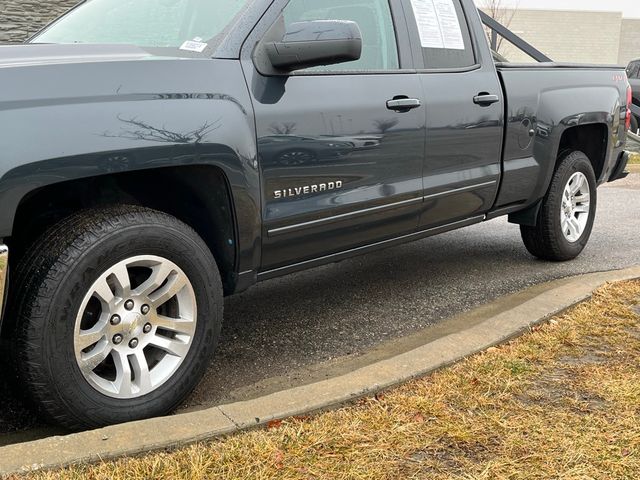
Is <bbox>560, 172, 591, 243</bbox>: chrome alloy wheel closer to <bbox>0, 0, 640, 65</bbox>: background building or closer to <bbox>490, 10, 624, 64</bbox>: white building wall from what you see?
<bbox>0, 0, 640, 65</bbox>: background building

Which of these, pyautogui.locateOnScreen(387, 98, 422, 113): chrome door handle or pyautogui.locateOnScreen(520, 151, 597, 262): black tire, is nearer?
pyautogui.locateOnScreen(387, 98, 422, 113): chrome door handle

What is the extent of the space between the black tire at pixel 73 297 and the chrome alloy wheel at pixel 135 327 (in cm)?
3

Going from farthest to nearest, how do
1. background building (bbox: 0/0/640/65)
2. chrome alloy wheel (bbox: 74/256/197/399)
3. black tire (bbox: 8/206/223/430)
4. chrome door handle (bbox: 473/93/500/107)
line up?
1. background building (bbox: 0/0/640/65)
2. chrome door handle (bbox: 473/93/500/107)
3. chrome alloy wheel (bbox: 74/256/197/399)
4. black tire (bbox: 8/206/223/430)

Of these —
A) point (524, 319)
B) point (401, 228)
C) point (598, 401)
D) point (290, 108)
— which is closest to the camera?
point (598, 401)

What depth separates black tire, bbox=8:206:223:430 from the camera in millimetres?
2424

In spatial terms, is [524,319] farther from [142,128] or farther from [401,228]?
[142,128]

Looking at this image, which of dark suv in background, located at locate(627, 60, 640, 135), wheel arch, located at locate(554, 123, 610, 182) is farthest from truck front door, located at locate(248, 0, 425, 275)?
dark suv in background, located at locate(627, 60, 640, 135)

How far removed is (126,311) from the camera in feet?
8.71

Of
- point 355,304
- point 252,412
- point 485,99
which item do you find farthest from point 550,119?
point 252,412

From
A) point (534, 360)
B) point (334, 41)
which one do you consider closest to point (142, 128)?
point (334, 41)

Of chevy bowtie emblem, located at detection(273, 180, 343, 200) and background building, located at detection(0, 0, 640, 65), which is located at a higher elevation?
background building, located at detection(0, 0, 640, 65)

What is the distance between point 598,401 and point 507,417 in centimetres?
41

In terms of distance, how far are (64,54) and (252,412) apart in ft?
4.78

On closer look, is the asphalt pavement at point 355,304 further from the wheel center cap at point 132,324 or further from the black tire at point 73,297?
the wheel center cap at point 132,324
